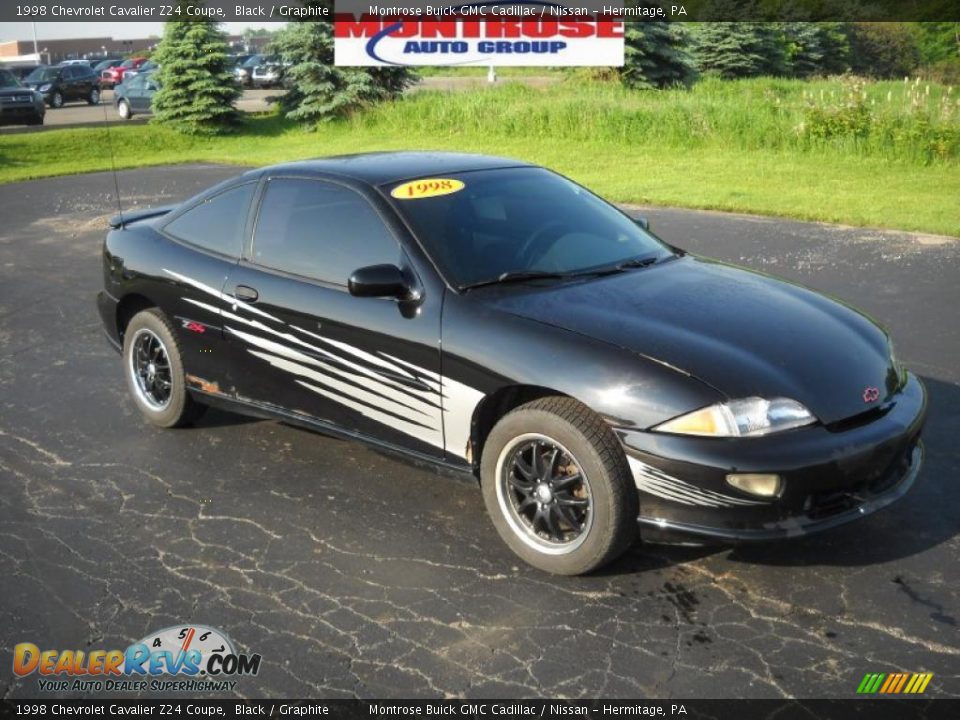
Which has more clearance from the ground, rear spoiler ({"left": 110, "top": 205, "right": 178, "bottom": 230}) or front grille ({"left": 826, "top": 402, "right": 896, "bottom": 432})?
rear spoiler ({"left": 110, "top": 205, "right": 178, "bottom": 230})

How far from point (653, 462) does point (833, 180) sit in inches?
481

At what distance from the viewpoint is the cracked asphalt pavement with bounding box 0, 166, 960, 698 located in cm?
367

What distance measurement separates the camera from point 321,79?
26.3 m

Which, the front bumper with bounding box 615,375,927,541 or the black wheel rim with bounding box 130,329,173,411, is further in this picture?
the black wheel rim with bounding box 130,329,173,411

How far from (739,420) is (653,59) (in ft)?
84.6

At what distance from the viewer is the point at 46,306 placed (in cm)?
946

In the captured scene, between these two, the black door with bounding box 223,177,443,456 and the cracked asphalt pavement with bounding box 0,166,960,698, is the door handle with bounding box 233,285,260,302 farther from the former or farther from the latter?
the cracked asphalt pavement with bounding box 0,166,960,698

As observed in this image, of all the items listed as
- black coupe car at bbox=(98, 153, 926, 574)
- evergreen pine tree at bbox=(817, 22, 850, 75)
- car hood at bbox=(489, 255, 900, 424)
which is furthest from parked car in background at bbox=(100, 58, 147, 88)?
car hood at bbox=(489, 255, 900, 424)

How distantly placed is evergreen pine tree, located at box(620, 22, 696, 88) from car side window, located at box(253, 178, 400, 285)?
23.2 metres

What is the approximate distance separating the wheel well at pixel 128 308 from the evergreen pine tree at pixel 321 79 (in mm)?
20311

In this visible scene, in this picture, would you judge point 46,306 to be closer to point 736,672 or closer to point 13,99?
point 736,672

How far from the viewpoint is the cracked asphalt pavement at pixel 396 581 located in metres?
3.67

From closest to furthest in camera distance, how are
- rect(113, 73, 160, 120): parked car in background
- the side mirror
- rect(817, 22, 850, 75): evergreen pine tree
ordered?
the side mirror
rect(113, 73, 160, 120): parked car in background
rect(817, 22, 850, 75): evergreen pine tree

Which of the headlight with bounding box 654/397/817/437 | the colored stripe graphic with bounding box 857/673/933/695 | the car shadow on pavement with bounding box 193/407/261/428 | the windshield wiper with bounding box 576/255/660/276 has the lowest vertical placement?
the car shadow on pavement with bounding box 193/407/261/428
